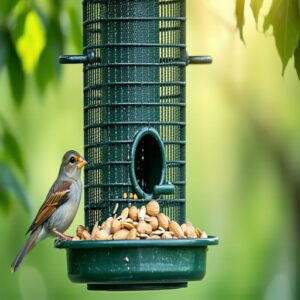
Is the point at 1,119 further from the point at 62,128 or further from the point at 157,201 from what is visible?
the point at 62,128

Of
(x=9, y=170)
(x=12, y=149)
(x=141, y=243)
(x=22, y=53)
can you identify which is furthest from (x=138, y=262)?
(x=22, y=53)

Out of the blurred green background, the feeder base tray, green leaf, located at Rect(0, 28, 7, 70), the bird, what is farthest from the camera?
the blurred green background

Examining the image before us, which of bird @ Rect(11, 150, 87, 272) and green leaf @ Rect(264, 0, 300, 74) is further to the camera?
bird @ Rect(11, 150, 87, 272)

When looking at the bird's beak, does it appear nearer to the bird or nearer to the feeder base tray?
the bird

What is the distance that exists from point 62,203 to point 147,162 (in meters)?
0.76

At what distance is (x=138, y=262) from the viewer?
704 cm

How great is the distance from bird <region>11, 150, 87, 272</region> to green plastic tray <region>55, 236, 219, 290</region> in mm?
1030

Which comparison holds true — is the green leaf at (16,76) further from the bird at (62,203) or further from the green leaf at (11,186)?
the bird at (62,203)

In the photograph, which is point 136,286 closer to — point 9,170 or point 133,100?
point 133,100

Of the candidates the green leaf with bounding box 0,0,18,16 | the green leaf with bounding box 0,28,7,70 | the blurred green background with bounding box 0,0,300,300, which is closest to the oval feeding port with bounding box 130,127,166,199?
the green leaf with bounding box 0,28,7,70

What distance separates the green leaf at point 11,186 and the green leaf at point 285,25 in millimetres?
3092

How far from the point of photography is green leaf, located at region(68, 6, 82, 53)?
922 cm

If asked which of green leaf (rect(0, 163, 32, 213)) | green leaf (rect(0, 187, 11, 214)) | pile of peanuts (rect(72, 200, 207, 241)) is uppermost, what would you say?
green leaf (rect(0, 163, 32, 213))

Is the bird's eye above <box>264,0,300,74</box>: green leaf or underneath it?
underneath
